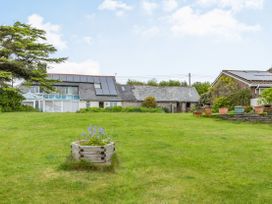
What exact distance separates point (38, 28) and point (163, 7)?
731 inches

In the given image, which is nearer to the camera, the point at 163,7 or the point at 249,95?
the point at 163,7

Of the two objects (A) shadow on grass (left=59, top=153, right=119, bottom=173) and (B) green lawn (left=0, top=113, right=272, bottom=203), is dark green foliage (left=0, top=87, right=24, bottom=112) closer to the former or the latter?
(B) green lawn (left=0, top=113, right=272, bottom=203)

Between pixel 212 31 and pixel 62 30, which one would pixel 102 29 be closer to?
pixel 62 30

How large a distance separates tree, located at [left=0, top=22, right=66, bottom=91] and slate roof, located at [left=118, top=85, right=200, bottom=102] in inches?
616

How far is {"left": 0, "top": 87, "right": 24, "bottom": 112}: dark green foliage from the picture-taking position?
2612 centimetres

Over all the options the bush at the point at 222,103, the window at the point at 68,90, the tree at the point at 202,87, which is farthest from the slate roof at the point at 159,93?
the bush at the point at 222,103

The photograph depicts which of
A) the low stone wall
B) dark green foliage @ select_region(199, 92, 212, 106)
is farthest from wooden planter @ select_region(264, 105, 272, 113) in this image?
dark green foliage @ select_region(199, 92, 212, 106)

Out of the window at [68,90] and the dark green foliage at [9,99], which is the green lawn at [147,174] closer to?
the dark green foliage at [9,99]

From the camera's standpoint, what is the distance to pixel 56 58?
3259 cm

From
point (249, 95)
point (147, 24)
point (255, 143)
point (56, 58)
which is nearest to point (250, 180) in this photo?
point (255, 143)

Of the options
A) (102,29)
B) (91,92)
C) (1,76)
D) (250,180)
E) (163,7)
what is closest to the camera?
(250,180)

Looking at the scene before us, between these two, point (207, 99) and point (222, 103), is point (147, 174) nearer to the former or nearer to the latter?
point (222, 103)

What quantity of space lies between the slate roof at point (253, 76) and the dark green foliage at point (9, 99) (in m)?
20.6

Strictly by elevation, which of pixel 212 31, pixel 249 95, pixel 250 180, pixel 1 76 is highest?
pixel 212 31
